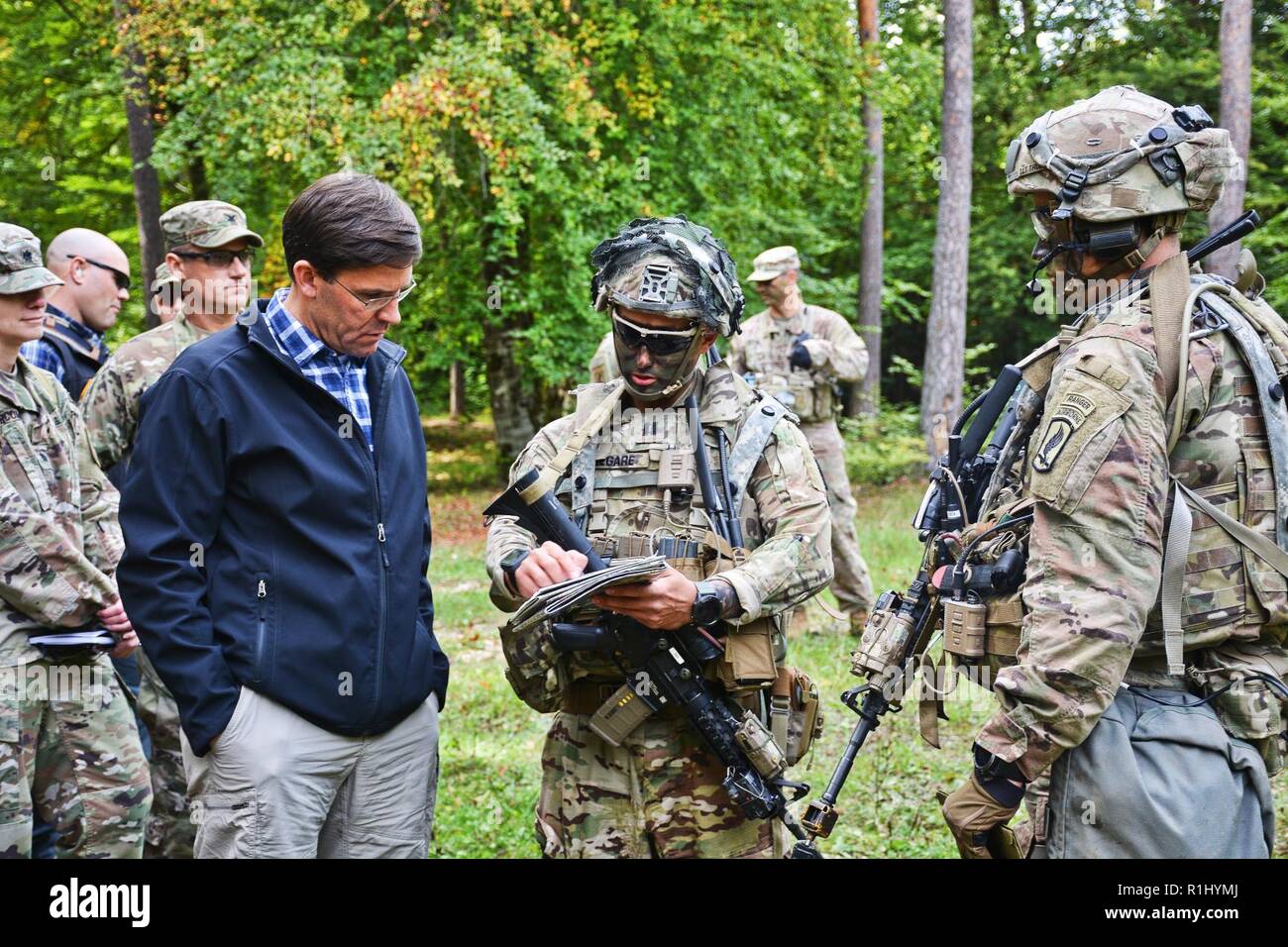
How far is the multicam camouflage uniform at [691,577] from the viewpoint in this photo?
3.32 meters

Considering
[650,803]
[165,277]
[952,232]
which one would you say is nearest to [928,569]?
[650,803]

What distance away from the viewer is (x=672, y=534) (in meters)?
3.37

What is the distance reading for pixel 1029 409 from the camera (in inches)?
126

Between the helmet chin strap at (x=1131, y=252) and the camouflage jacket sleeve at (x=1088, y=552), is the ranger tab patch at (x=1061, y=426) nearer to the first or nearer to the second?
the camouflage jacket sleeve at (x=1088, y=552)

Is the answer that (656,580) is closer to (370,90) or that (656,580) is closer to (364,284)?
(364,284)

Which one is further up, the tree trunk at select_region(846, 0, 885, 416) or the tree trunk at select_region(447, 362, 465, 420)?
the tree trunk at select_region(846, 0, 885, 416)

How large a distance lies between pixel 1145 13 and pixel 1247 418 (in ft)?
76.9

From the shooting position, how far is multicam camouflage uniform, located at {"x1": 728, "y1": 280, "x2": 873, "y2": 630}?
28.2ft

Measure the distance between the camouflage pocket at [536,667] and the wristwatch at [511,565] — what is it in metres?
0.14

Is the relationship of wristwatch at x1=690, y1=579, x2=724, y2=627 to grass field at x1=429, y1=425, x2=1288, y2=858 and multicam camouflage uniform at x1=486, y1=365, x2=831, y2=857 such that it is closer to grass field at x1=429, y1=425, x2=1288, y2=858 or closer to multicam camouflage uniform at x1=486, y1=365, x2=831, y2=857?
multicam camouflage uniform at x1=486, y1=365, x2=831, y2=857

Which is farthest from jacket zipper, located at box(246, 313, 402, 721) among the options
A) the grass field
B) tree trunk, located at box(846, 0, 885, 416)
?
tree trunk, located at box(846, 0, 885, 416)

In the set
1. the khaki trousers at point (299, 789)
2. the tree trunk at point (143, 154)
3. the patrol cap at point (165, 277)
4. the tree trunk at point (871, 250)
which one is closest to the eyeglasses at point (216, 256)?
the patrol cap at point (165, 277)

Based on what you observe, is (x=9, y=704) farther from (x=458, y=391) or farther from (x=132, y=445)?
(x=458, y=391)

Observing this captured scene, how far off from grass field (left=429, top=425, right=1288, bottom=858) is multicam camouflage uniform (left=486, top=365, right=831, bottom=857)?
1.88 m
